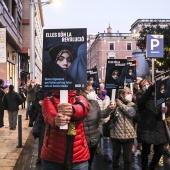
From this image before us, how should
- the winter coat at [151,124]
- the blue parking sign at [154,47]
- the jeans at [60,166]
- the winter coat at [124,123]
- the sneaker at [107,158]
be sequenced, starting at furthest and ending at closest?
the blue parking sign at [154,47]
the sneaker at [107,158]
the winter coat at [124,123]
the winter coat at [151,124]
the jeans at [60,166]

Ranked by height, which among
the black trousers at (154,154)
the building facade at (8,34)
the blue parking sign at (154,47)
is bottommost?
the black trousers at (154,154)

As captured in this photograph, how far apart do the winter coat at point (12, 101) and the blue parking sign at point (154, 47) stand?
534 centimetres

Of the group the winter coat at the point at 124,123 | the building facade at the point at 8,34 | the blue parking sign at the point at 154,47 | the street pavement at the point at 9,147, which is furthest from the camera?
the building facade at the point at 8,34

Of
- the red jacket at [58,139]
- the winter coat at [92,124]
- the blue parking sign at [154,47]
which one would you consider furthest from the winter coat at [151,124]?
the blue parking sign at [154,47]

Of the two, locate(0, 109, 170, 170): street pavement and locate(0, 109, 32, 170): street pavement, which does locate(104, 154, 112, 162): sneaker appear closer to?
locate(0, 109, 170, 170): street pavement

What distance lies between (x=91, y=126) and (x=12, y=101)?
673 cm

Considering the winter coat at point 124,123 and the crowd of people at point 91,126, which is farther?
the winter coat at point 124,123

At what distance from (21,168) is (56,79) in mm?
3888

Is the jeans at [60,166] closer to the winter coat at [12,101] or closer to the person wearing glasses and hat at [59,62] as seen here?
the person wearing glasses and hat at [59,62]

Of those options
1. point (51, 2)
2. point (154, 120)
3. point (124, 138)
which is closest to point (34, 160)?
point (124, 138)

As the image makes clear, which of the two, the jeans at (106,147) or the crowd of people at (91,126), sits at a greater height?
the crowd of people at (91,126)

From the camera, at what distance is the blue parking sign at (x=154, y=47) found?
Result: 8.51m

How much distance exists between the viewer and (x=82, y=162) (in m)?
3.51

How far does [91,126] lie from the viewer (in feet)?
18.5
